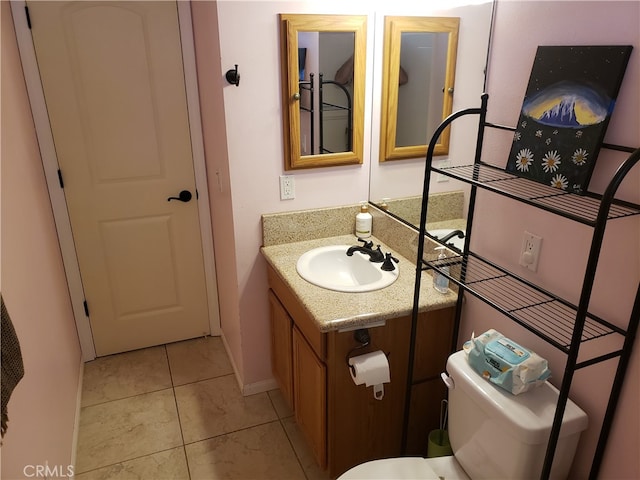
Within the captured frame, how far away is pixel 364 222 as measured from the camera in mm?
2326

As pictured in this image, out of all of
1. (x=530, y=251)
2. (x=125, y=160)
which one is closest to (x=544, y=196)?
(x=530, y=251)

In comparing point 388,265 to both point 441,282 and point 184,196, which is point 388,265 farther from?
point 184,196

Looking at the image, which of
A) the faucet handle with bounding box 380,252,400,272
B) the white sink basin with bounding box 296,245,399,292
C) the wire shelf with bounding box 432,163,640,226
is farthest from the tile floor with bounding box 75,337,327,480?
the wire shelf with bounding box 432,163,640,226

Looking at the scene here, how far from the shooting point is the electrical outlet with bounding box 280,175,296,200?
7.28 ft

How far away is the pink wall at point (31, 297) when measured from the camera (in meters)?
1.50

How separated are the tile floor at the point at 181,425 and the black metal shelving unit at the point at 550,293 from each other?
834 millimetres

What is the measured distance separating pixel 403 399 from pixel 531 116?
1.17 metres

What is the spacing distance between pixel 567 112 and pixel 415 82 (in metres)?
0.92

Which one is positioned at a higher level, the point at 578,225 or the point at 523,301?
the point at 578,225

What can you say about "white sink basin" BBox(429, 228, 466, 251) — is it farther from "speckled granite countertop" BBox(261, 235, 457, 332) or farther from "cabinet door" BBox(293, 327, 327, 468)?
"cabinet door" BBox(293, 327, 327, 468)

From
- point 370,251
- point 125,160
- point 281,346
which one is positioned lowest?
point 281,346

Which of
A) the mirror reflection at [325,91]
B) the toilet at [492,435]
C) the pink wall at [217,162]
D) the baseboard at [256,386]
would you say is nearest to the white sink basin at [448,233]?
the toilet at [492,435]

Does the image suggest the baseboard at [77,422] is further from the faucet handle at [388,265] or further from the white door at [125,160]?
the faucet handle at [388,265]

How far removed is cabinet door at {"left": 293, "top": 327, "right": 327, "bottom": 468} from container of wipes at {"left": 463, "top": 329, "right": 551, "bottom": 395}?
58 centimetres
